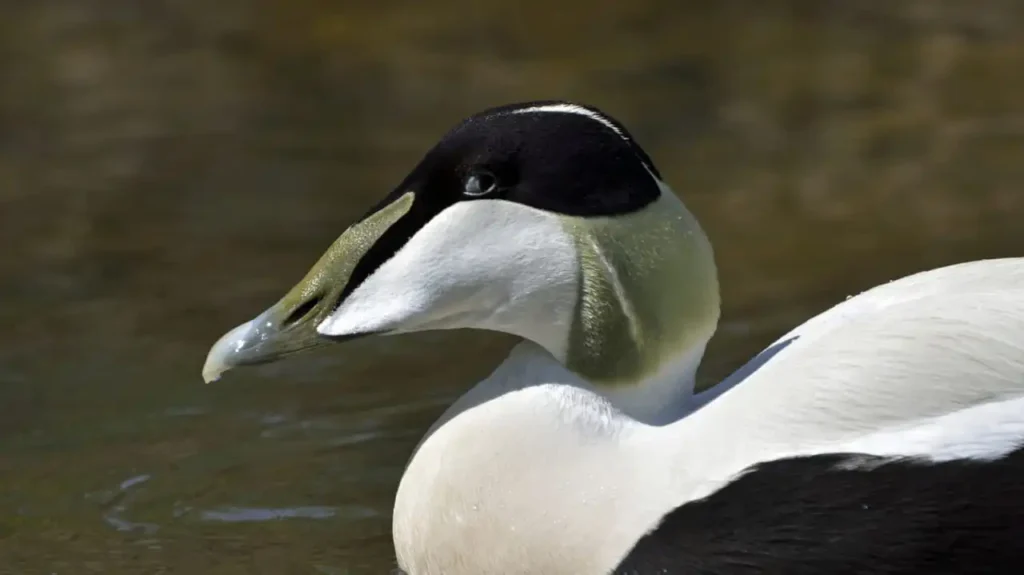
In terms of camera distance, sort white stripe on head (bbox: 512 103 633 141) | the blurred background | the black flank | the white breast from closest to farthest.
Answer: the black flank, the white breast, white stripe on head (bbox: 512 103 633 141), the blurred background

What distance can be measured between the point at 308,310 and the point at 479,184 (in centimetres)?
42

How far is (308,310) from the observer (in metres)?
3.40

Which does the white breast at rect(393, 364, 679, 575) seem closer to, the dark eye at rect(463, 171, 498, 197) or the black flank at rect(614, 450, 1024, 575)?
the black flank at rect(614, 450, 1024, 575)

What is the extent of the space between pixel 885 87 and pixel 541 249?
4819mm

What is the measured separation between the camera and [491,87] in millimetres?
7988

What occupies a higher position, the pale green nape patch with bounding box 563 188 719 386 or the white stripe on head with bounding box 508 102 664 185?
the white stripe on head with bounding box 508 102 664 185

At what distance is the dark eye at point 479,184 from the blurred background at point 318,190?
38.0 inches

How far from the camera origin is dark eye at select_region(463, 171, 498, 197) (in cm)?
329

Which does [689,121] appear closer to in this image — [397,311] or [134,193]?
[134,193]

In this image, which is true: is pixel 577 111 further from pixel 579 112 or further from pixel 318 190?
pixel 318 190

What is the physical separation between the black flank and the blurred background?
40.1 inches

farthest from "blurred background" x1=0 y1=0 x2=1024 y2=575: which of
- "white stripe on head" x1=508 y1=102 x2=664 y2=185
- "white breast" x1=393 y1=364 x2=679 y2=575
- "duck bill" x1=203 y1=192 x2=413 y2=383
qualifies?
"white stripe on head" x1=508 y1=102 x2=664 y2=185

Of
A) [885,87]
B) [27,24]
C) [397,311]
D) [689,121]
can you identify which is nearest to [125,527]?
[397,311]

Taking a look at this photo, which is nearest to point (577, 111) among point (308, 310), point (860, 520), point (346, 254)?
point (346, 254)
